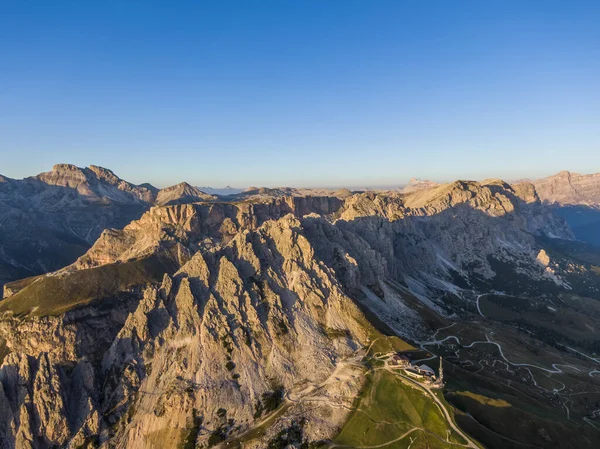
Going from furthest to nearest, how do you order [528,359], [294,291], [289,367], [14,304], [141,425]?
[14,304] < [528,359] < [294,291] < [289,367] < [141,425]

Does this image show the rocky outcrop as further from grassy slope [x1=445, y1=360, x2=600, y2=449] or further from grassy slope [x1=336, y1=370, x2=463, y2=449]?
grassy slope [x1=445, y1=360, x2=600, y2=449]

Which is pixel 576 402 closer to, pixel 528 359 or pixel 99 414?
pixel 528 359

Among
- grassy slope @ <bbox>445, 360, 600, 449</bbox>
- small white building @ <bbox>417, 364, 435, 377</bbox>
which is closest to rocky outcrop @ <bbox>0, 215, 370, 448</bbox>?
small white building @ <bbox>417, 364, 435, 377</bbox>

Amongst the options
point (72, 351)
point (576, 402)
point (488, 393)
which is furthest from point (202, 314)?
point (576, 402)

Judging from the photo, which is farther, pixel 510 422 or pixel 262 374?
pixel 262 374

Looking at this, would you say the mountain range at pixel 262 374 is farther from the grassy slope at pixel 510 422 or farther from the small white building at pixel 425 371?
the small white building at pixel 425 371

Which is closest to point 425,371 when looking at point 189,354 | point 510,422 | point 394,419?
point 394,419

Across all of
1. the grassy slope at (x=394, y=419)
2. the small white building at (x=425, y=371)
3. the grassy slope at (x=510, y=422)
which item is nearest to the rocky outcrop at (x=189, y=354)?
the grassy slope at (x=394, y=419)

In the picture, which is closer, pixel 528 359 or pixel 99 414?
pixel 99 414

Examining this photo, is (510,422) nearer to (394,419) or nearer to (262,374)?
(394,419)

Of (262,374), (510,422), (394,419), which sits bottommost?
(510,422)

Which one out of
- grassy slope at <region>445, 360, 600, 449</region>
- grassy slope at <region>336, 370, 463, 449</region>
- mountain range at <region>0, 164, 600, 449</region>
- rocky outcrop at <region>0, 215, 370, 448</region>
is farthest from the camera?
rocky outcrop at <region>0, 215, 370, 448</region>
